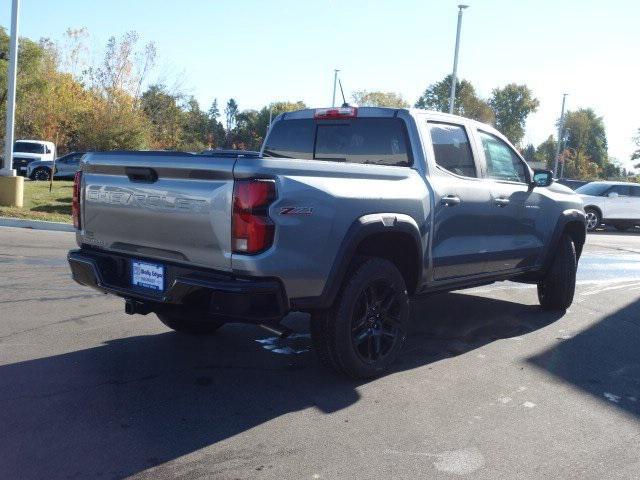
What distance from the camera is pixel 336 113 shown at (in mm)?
5480

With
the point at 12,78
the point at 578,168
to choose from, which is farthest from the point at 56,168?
the point at 578,168

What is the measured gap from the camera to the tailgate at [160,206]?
3865 mm

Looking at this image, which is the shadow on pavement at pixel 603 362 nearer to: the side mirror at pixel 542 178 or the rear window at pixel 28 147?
the side mirror at pixel 542 178

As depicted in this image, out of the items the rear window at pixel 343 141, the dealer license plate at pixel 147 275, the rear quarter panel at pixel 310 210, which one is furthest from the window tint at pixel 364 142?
the dealer license plate at pixel 147 275

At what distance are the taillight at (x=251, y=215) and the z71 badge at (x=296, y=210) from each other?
9cm

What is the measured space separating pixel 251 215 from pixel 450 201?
196 centimetres

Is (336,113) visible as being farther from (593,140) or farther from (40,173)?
(593,140)

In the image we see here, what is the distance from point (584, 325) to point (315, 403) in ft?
11.9

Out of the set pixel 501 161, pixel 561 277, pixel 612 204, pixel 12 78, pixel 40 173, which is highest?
pixel 12 78

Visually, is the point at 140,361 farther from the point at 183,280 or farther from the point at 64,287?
the point at 64,287

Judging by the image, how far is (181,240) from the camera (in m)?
4.06

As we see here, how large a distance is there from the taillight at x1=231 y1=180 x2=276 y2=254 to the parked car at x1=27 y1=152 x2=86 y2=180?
86.7 ft

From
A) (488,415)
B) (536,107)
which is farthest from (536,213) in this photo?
(536,107)

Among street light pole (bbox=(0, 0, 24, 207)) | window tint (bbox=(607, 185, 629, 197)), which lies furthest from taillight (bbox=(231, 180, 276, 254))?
window tint (bbox=(607, 185, 629, 197))
